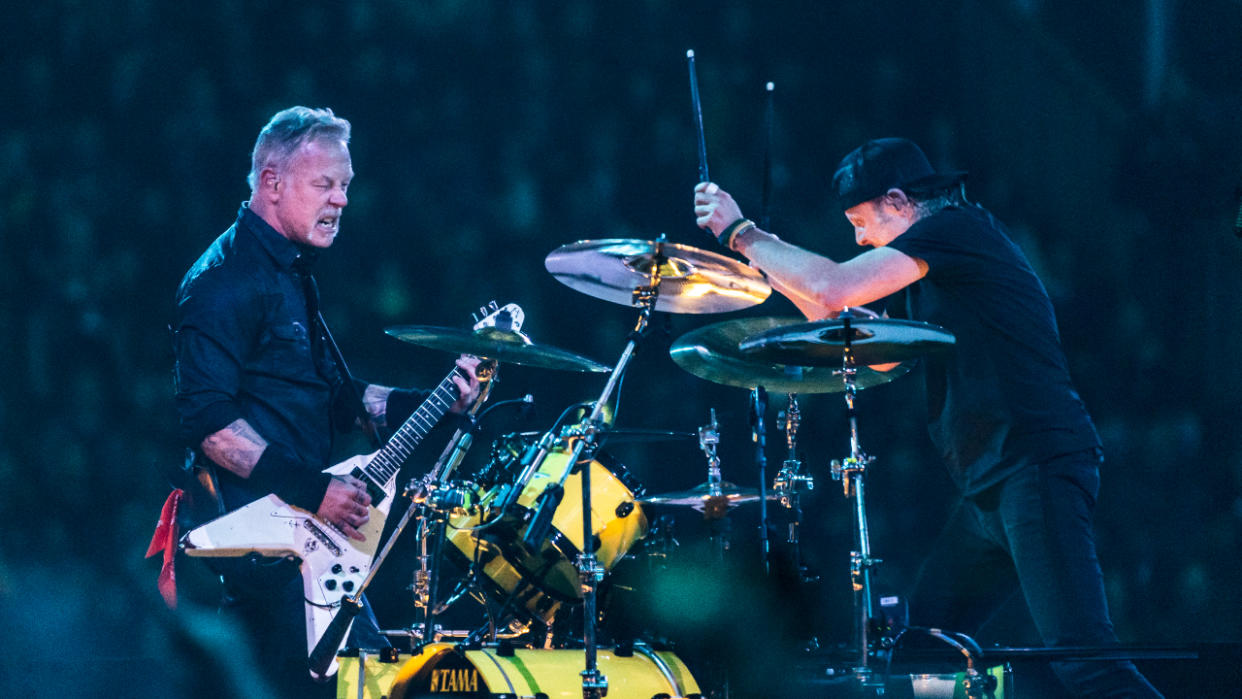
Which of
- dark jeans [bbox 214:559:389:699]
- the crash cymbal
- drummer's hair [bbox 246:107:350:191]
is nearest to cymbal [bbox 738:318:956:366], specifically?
the crash cymbal

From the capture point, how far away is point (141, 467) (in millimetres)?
4215

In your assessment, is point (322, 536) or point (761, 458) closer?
point (761, 458)

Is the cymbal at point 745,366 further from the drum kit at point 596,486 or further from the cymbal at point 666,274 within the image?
the cymbal at point 666,274

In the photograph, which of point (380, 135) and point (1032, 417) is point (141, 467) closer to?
point (380, 135)

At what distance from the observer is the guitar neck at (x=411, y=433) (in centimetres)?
348

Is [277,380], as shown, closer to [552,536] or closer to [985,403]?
[552,536]

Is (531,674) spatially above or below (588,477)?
below

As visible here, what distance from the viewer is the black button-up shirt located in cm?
328

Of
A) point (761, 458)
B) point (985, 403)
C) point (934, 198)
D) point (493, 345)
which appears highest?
point (934, 198)

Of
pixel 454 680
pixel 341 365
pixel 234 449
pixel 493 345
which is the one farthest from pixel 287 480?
pixel 454 680

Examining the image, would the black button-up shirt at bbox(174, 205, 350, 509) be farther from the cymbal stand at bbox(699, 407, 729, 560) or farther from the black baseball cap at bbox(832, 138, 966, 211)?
the black baseball cap at bbox(832, 138, 966, 211)

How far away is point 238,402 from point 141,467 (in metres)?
1.09

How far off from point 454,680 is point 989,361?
60.1 inches

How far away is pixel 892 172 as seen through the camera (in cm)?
299
